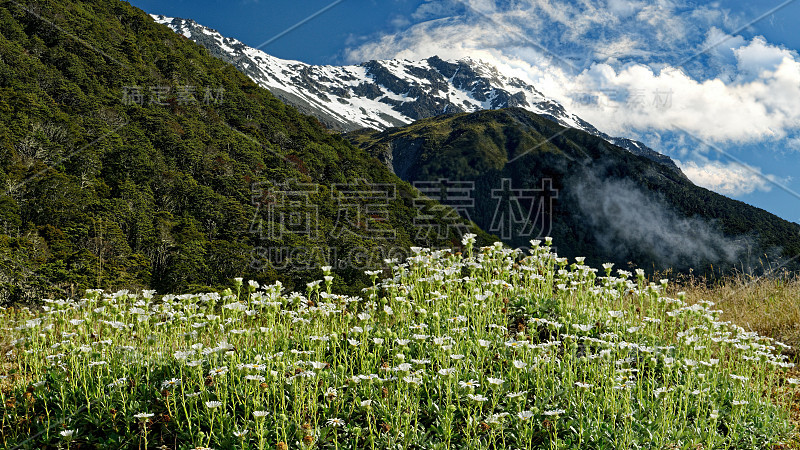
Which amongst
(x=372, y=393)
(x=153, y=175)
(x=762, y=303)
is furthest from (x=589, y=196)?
(x=372, y=393)

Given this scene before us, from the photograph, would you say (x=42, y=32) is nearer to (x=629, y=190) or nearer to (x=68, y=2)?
(x=68, y=2)

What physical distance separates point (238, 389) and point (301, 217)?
Result: 24.0 meters

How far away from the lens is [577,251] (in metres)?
101

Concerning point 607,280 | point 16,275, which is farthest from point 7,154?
point 607,280

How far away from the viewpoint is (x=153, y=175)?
80.4 feet

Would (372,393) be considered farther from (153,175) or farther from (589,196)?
(589,196)

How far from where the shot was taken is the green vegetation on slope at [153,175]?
708 inches

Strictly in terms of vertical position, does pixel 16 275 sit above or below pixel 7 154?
below

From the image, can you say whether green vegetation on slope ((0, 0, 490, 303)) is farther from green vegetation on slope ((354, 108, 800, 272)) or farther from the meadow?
green vegetation on slope ((354, 108, 800, 272))

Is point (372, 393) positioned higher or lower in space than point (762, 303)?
lower

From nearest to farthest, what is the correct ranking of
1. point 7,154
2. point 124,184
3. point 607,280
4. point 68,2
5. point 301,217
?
point 607,280 → point 7,154 → point 124,184 → point 301,217 → point 68,2

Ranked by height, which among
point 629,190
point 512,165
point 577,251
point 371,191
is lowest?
point 577,251

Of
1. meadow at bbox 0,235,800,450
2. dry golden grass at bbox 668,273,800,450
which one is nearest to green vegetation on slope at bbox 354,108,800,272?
dry golden grass at bbox 668,273,800,450

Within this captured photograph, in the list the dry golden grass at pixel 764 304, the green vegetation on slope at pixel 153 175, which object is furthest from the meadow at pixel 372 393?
the green vegetation on slope at pixel 153 175
